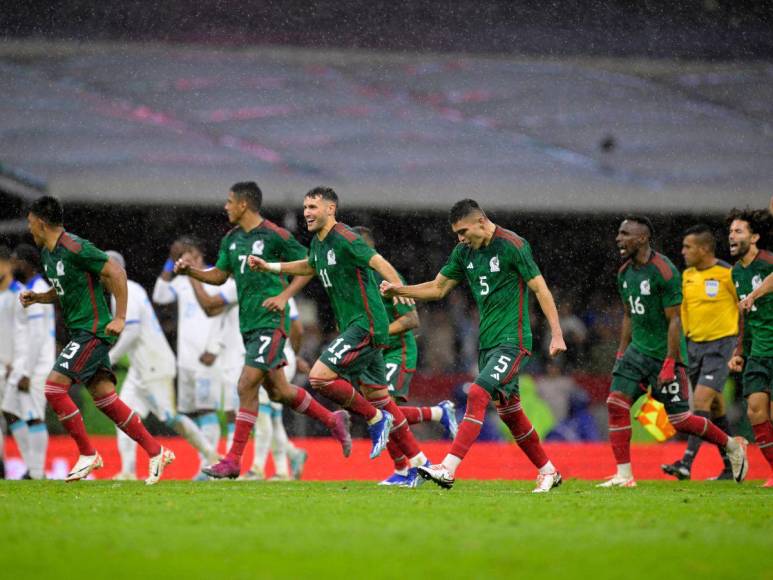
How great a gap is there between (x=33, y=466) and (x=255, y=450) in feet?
7.35

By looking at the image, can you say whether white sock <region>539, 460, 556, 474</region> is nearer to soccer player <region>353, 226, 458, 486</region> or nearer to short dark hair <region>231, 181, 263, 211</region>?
soccer player <region>353, 226, 458, 486</region>

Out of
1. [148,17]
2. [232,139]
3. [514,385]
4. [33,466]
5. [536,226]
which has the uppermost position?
[148,17]

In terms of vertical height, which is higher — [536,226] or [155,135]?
A: [155,135]

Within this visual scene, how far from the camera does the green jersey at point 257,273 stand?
10578mm

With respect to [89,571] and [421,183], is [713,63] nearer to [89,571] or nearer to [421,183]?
[421,183]

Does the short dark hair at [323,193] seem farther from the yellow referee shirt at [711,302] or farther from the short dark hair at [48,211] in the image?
the yellow referee shirt at [711,302]

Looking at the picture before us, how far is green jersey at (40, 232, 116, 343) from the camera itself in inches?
393

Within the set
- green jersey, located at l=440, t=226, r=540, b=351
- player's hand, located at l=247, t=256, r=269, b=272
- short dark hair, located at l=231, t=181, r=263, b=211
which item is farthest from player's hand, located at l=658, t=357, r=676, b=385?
short dark hair, located at l=231, t=181, r=263, b=211

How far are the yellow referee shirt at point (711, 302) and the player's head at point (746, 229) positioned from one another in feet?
2.84

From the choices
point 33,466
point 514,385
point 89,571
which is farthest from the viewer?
point 33,466

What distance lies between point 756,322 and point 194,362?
5.83 metres

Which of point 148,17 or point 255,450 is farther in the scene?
point 148,17

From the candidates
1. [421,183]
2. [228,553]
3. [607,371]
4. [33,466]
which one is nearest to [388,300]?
[33,466]

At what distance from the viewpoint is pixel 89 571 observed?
497 centimetres
